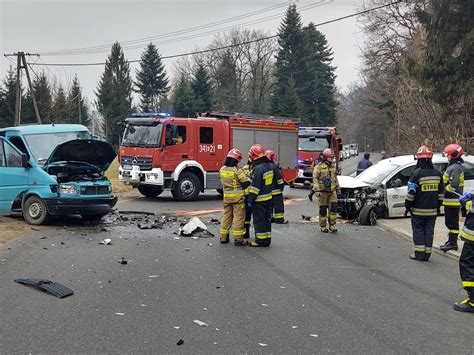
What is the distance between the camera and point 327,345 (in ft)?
13.8

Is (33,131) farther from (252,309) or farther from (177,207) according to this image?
(252,309)

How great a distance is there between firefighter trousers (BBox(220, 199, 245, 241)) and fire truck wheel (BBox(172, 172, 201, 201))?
6.82 meters

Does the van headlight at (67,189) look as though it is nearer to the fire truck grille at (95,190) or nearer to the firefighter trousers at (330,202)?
the fire truck grille at (95,190)

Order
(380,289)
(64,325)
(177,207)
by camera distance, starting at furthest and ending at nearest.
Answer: (177,207)
(380,289)
(64,325)

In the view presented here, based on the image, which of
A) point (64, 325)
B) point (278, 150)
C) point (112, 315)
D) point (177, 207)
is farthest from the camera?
point (278, 150)

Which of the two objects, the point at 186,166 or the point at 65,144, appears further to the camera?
the point at 186,166

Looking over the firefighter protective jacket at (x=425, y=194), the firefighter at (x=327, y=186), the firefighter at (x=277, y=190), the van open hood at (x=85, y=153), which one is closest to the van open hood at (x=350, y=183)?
the firefighter at (x=327, y=186)

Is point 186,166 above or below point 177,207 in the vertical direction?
above

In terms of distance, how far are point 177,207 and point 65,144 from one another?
4677mm

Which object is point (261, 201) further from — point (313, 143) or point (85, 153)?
point (313, 143)

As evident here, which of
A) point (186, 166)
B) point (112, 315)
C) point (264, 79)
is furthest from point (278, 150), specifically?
point (264, 79)

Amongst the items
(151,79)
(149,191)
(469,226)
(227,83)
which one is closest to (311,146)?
(149,191)

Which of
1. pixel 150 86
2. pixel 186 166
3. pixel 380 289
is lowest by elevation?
pixel 380 289

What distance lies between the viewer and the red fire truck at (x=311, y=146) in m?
22.2
